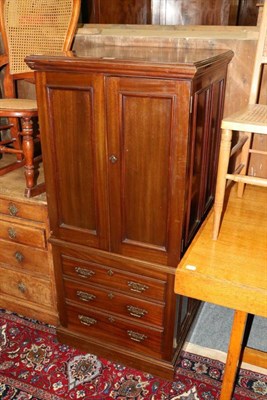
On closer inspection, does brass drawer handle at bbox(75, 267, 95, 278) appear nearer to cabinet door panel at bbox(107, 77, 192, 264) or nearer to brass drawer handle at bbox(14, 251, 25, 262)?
cabinet door panel at bbox(107, 77, 192, 264)

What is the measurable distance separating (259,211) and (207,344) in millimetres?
731

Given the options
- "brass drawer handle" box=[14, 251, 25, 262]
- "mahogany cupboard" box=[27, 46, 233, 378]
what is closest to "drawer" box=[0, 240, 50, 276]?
"brass drawer handle" box=[14, 251, 25, 262]

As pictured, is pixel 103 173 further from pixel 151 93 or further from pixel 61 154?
pixel 151 93

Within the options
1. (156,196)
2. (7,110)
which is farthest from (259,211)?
(7,110)

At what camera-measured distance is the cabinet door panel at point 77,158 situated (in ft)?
4.53

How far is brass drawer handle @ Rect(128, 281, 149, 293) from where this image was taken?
1624 millimetres

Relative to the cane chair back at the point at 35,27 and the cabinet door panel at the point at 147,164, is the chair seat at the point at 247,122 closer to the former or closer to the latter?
the cabinet door panel at the point at 147,164

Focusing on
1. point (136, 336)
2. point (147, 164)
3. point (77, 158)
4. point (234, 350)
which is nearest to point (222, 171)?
point (147, 164)

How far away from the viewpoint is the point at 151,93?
127 centimetres

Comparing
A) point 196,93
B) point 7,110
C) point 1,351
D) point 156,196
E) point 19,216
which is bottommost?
point 1,351

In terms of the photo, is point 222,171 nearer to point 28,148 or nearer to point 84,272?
point 84,272

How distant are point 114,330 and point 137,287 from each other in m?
0.31

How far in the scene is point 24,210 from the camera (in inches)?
71.9

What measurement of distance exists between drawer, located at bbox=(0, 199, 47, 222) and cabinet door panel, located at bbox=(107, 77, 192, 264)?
1.32 feet
